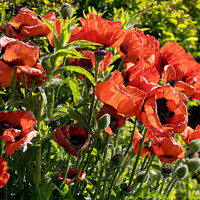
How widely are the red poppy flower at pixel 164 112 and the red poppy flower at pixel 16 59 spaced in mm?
332

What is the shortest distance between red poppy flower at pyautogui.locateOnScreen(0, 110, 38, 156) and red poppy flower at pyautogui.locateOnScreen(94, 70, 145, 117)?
228 mm

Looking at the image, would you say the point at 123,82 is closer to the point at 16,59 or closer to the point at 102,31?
the point at 102,31

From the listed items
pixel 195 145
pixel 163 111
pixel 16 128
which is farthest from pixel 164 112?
pixel 16 128

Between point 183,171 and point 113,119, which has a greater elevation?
point 113,119

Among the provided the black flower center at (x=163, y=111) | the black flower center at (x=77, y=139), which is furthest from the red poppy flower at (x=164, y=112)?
the black flower center at (x=77, y=139)

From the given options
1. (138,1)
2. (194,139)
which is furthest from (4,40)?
(138,1)

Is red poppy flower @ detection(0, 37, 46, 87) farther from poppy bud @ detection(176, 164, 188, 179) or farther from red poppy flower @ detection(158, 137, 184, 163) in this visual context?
poppy bud @ detection(176, 164, 188, 179)

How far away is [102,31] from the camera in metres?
1.06

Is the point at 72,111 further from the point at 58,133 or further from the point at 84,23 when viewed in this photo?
the point at 84,23

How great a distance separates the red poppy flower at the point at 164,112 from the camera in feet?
2.80

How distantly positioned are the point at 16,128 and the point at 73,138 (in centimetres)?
19

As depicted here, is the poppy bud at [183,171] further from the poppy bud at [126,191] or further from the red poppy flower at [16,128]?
the red poppy flower at [16,128]

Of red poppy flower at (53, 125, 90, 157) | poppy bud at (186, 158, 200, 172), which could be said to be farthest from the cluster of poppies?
poppy bud at (186, 158, 200, 172)

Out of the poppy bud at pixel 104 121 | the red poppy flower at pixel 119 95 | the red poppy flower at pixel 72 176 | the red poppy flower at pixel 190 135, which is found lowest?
the red poppy flower at pixel 72 176
